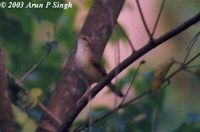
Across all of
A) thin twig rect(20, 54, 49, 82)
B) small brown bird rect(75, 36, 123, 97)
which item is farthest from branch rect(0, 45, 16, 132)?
small brown bird rect(75, 36, 123, 97)

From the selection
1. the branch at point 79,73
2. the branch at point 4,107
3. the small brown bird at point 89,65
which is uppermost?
the branch at point 4,107

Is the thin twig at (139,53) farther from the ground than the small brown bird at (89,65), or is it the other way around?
the thin twig at (139,53)

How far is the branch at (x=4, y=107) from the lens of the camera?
4.03 feet

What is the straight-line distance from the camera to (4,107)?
4.06 feet

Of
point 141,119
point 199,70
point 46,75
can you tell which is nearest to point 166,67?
point 199,70

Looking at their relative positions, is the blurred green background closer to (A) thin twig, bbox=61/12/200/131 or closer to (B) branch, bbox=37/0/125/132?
(B) branch, bbox=37/0/125/132

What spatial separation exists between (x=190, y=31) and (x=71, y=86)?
409mm

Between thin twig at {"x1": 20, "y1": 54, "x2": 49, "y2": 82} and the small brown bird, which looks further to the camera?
the small brown bird

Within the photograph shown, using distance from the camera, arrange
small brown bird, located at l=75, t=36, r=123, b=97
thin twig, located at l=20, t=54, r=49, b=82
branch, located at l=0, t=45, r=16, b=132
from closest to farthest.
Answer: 1. branch, located at l=0, t=45, r=16, b=132
2. thin twig, located at l=20, t=54, r=49, b=82
3. small brown bird, located at l=75, t=36, r=123, b=97

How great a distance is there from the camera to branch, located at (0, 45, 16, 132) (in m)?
1.23

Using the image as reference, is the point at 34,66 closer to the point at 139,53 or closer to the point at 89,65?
the point at 89,65

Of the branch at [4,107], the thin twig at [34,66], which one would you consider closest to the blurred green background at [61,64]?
the thin twig at [34,66]

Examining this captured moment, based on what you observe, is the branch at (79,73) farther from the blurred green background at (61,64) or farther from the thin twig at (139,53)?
the thin twig at (139,53)

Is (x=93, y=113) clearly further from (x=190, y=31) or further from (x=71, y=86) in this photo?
(x=190, y=31)
